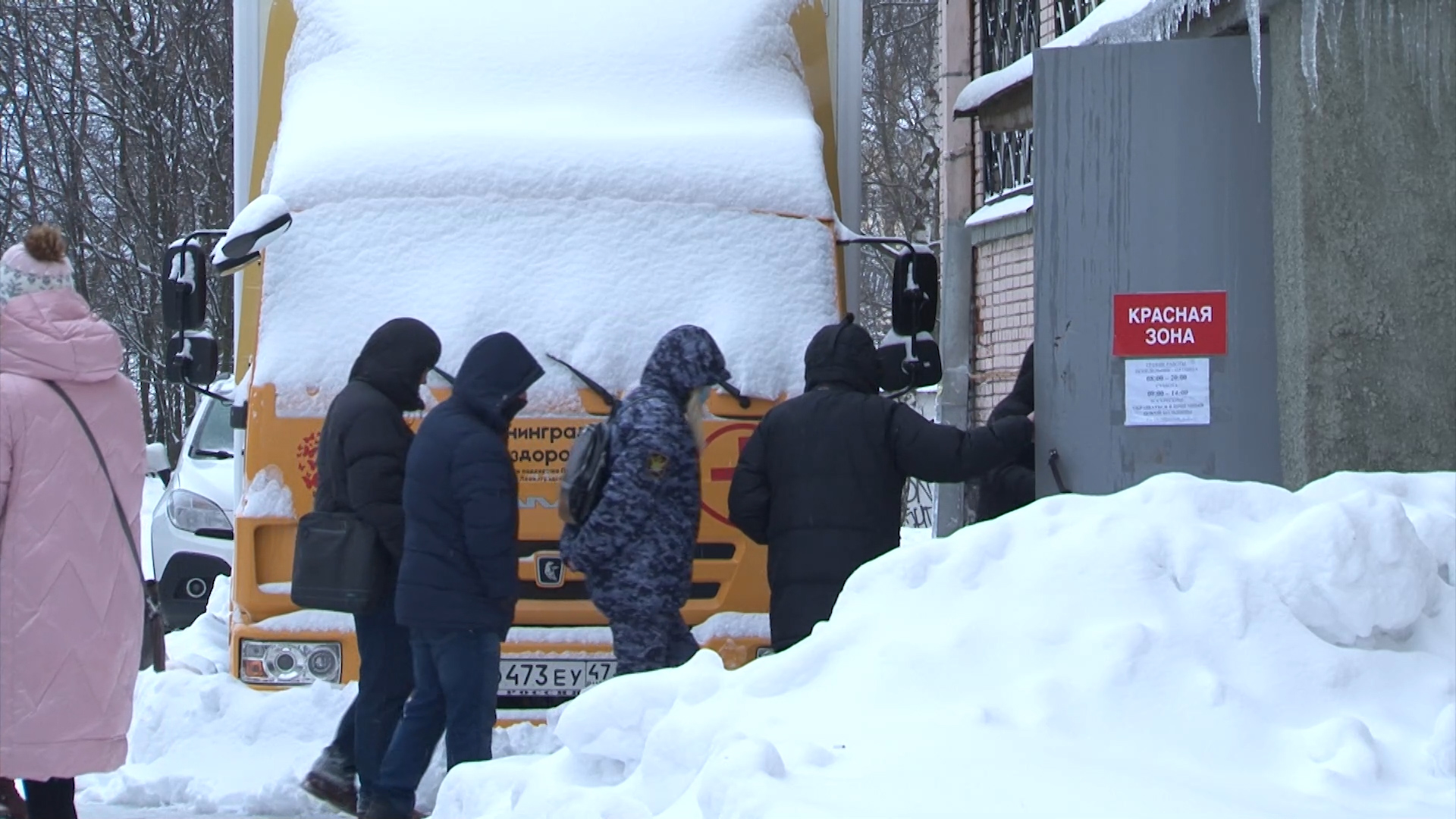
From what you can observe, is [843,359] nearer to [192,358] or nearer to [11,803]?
[192,358]

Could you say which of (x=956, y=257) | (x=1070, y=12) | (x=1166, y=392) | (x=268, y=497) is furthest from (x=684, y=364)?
(x=956, y=257)

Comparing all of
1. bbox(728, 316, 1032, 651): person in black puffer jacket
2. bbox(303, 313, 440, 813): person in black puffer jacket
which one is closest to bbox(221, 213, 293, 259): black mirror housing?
bbox(303, 313, 440, 813): person in black puffer jacket

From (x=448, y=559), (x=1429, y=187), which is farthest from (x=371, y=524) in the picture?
(x=1429, y=187)

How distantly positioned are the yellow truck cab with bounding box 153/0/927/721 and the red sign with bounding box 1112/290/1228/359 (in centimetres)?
139

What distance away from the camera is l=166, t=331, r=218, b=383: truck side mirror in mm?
7309

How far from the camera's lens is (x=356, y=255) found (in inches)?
270

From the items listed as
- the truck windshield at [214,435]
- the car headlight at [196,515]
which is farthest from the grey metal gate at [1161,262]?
the truck windshield at [214,435]

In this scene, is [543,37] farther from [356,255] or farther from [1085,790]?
[1085,790]

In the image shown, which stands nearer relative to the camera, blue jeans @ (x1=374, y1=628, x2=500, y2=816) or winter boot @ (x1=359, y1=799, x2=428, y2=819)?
blue jeans @ (x1=374, y1=628, x2=500, y2=816)

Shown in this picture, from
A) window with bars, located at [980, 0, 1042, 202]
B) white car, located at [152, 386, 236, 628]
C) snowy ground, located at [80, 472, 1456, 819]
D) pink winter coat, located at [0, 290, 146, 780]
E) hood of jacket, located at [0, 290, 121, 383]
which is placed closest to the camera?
snowy ground, located at [80, 472, 1456, 819]

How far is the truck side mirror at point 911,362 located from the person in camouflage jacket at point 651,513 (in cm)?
153

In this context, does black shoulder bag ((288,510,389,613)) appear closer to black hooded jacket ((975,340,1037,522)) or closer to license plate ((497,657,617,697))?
license plate ((497,657,617,697))

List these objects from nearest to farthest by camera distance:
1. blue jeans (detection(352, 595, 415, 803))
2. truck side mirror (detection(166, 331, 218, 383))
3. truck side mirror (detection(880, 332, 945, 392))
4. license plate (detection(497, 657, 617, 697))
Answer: blue jeans (detection(352, 595, 415, 803)), license plate (detection(497, 657, 617, 697)), truck side mirror (detection(166, 331, 218, 383)), truck side mirror (detection(880, 332, 945, 392))

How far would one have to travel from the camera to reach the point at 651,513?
237 inches
